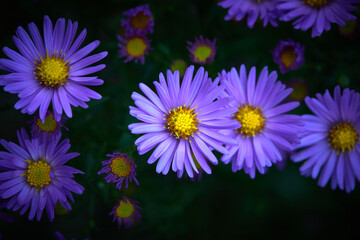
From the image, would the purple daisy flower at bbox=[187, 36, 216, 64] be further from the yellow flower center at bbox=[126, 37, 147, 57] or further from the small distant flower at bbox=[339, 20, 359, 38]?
the small distant flower at bbox=[339, 20, 359, 38]

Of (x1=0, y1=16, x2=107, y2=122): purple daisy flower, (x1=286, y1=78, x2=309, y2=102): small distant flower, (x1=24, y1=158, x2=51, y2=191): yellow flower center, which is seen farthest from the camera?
(x1=286, y1=78, x2=309, y2=102): small distant flower

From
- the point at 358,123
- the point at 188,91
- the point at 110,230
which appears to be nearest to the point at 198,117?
the point at 188,91

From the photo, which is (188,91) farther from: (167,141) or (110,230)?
(110,230)

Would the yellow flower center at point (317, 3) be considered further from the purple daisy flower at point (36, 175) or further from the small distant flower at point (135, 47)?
the purple daisy flower at point (36, 175)

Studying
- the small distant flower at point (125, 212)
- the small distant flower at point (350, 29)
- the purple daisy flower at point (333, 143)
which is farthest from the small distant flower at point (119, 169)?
the small distant flower at point (350, 29)

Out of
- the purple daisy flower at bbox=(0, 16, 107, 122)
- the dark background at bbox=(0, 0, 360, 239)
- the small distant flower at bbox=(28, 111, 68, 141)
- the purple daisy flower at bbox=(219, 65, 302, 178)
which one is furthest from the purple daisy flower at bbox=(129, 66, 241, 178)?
the small distant flower at bbox=(28, 111, 68, 141)

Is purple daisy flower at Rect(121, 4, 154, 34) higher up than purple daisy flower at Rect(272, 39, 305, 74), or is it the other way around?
purple daisy flower at Rect(121, 4, 154, 34)

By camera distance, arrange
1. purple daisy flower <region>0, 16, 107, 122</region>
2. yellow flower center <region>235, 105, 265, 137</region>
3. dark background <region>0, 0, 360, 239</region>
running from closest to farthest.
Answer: purple daisy flower <region>0, 16, 107, 122</region>, yellow flower center <region>235, 105, 265, 137</region>, dark background <region>0, 0, 360, 239</region>
